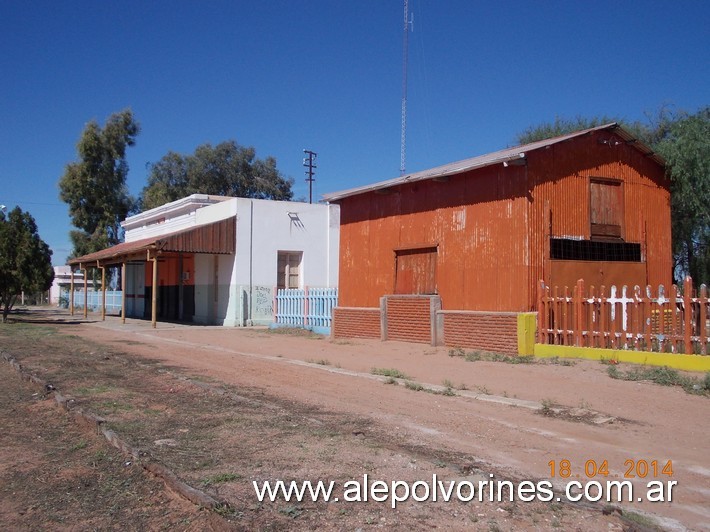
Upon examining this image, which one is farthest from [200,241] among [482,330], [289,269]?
[482,330]

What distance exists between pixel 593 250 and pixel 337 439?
1134cm

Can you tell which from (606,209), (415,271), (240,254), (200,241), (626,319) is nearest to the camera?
(626,319)

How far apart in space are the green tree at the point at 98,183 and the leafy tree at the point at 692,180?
121 feet

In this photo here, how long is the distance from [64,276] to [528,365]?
239ft

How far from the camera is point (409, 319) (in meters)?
17.8

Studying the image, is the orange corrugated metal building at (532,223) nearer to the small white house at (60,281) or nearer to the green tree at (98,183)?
the green tree at (98,183)

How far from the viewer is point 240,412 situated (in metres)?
8.26

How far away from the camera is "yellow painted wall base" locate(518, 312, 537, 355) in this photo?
46.8ft

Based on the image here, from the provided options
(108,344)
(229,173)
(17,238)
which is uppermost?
(229,173)

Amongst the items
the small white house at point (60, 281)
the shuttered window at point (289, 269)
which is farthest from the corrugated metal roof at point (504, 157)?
the small white house at point (60, 281)

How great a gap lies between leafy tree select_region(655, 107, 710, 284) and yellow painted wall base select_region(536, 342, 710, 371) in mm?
7414

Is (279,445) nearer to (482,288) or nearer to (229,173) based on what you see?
(482,288)

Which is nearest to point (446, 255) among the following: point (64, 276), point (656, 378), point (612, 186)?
point (612, 186)

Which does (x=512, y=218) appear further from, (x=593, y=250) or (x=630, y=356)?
(x=630, y=356)
